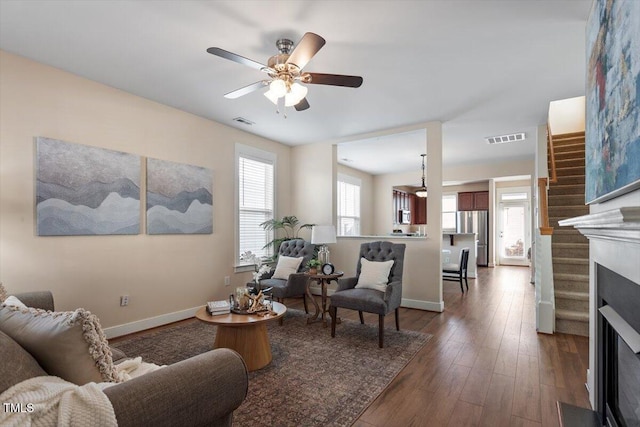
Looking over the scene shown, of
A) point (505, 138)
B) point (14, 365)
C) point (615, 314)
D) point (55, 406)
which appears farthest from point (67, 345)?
point (505, 138)

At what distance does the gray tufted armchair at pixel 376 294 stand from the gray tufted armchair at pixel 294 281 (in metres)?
0.66

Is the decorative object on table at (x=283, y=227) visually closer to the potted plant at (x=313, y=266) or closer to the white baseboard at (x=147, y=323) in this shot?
the potted plant at (x=313, y=266)

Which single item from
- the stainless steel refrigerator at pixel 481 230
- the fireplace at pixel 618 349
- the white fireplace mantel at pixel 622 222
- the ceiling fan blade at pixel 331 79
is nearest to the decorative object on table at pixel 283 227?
the ceiling fan blade at pixel 331 79

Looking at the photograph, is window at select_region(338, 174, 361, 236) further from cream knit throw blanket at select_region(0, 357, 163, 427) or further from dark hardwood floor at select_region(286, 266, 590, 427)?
cream knit throw blanket at select_region(0, 357, 163, 427)

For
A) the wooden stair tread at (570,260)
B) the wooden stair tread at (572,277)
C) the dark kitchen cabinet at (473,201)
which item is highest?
the dark kitchen cabinet at (473,201)

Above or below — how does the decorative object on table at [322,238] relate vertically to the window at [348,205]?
below

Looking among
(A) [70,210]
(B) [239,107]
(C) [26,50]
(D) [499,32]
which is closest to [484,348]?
(D) [499,32]

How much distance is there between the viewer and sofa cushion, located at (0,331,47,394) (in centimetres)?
98

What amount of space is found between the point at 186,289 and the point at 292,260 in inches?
56.8

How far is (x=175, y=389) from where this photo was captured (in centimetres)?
111

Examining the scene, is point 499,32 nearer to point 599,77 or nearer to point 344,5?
point 599,77

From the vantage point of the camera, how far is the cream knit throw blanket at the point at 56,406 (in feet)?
2.89

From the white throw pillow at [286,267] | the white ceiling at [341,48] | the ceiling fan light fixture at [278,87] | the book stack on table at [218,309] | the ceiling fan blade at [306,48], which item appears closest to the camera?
the ceiling fan blade at [306,48]

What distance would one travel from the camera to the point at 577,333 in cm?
360
